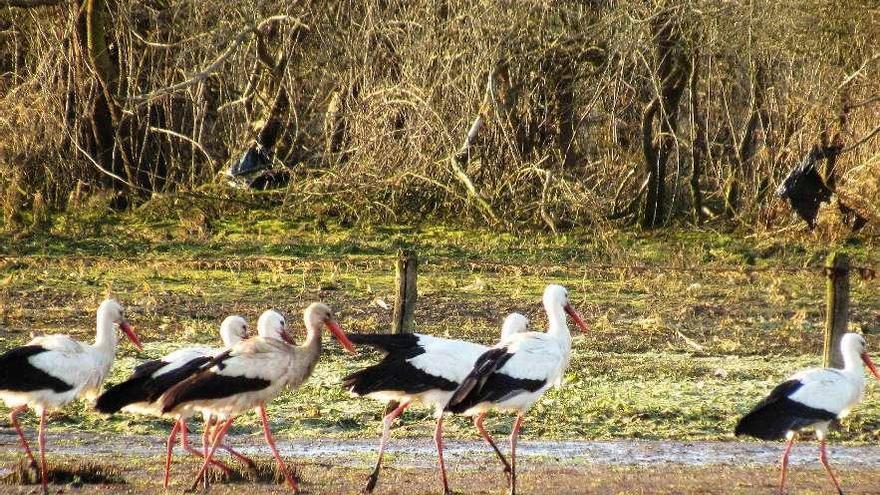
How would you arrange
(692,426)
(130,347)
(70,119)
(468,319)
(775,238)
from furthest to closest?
(70,119) → (775,238) → (468,319) → (130,347) → (692,426)

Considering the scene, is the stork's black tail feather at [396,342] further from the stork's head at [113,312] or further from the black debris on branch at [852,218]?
the black debris on branch at [852,218]

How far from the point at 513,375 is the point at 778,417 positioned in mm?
1574

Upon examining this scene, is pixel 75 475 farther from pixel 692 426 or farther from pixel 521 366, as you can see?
pixel 692 426

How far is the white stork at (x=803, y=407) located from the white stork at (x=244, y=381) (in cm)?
267

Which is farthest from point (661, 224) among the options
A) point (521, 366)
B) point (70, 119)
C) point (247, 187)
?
point (521, 366)

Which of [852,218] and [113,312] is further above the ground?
[852,218]

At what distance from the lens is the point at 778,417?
928 centimetres

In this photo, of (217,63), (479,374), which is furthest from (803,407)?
(217,63)

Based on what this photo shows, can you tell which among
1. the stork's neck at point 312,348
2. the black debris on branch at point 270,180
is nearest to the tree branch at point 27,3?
the black debris on branch at point 270,180

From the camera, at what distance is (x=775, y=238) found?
20109 millimetres

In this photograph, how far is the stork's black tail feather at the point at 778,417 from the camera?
9234 mm

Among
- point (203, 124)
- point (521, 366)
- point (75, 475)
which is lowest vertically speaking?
point (75, 475)

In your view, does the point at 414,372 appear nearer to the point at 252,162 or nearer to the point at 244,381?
the point at 244,381

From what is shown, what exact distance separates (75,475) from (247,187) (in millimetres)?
12466
